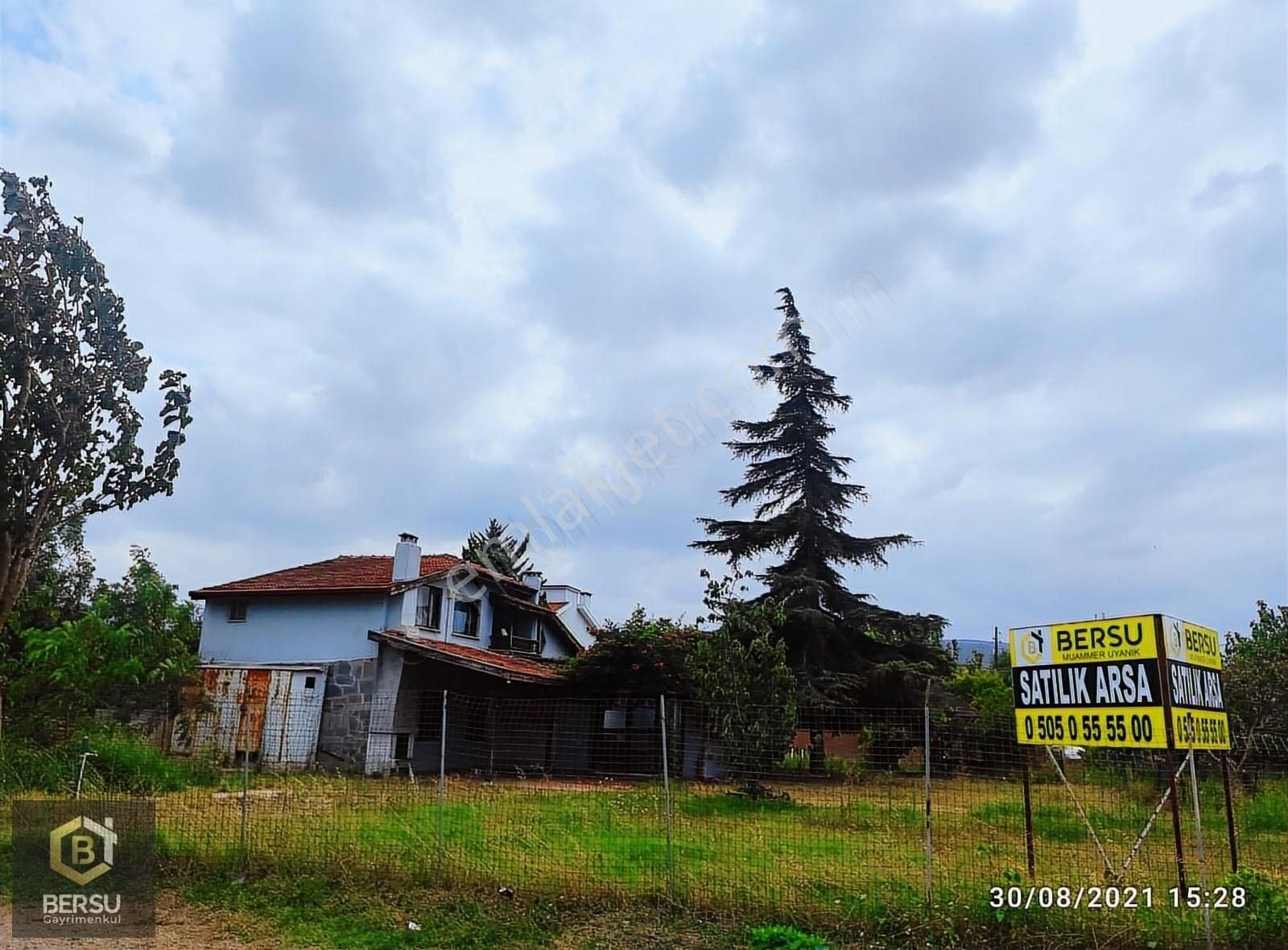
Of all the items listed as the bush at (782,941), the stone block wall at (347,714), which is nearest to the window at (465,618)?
the stone block wall at (347,714)

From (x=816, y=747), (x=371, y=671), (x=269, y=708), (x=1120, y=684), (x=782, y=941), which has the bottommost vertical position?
(x=782, y=941)

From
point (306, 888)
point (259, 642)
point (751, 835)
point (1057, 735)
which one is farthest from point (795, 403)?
point (306, 888)

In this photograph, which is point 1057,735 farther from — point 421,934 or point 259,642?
point 259,642

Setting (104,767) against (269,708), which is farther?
(269,708)

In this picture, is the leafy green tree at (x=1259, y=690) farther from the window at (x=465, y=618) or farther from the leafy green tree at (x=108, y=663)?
the leafy green tree at (x=108, y=663)

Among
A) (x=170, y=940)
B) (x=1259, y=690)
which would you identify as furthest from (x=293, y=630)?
(x=1259, y=690)

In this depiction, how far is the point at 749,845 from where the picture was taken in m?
9.79

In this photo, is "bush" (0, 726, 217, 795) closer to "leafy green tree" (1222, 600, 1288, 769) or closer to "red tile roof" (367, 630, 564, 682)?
"red tile roof" (367, 630, 564, 682)

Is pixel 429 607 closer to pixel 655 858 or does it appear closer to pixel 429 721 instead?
pixel 429 721

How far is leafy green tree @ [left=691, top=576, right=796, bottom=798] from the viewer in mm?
15180

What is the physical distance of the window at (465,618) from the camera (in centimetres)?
2356

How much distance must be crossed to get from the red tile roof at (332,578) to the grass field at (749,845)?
7922 millimetres

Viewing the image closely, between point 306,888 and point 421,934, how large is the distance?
140cm

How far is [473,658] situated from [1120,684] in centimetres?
1552
